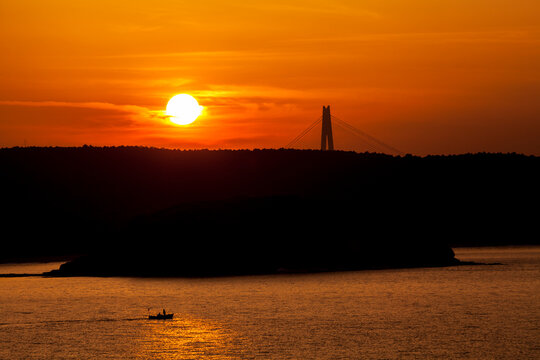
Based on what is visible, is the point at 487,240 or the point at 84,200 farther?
the point at 84,200

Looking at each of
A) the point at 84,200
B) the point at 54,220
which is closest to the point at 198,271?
the point at 54,220

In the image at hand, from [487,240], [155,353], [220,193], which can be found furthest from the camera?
[220,193]

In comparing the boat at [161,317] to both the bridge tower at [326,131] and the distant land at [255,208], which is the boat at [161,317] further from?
the bridge tower at [326,131]

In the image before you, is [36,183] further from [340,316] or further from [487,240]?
[340,316]

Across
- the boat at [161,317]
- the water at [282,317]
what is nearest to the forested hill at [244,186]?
the water at [282,317]

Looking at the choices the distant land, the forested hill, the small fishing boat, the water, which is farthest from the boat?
the forested hill
